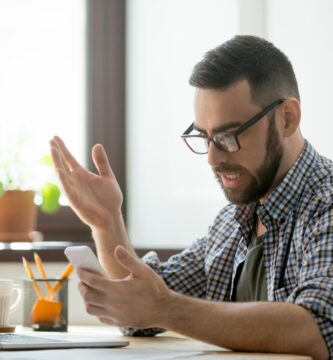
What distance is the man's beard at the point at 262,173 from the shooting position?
191 cm

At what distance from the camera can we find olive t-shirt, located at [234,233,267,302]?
1.93 m

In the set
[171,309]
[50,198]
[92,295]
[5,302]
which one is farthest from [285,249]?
[50,198]

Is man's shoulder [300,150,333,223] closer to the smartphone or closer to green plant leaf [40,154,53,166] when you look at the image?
the smartphone

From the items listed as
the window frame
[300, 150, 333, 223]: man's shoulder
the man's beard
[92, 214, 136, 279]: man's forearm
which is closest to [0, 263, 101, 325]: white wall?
the window frame

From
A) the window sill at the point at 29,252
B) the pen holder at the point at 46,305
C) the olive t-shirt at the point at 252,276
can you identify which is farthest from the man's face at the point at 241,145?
the window sill at the point at 29,252

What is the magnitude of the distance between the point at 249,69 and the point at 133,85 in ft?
3.70

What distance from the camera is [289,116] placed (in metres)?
1.95

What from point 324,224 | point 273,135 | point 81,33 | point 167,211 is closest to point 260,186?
point 273,135

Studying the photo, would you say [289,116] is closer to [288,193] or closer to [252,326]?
[288,193]

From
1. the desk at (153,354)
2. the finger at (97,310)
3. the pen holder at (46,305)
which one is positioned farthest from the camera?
the pen holder at (46,305)

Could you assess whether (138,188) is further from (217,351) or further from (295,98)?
(217,351)

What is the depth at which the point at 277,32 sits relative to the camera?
2918mm

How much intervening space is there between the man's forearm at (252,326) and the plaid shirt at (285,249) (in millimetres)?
30

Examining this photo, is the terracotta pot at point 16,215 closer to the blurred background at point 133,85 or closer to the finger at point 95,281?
the blurred background at point 133,85
